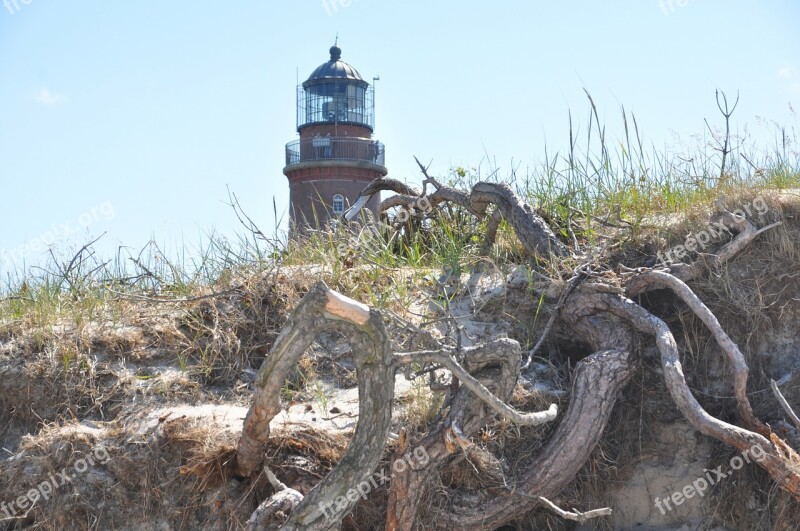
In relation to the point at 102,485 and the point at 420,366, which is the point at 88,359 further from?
the point at 420,366

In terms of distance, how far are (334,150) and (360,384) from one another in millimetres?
23866

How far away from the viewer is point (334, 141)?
26.8 metres

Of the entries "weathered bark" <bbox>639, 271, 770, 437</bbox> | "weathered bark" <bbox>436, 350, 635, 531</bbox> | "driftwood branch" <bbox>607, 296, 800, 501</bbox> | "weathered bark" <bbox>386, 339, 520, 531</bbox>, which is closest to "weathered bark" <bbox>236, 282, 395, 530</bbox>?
"weathered bark" <bbox>386, 339, 520, 531</bbox>

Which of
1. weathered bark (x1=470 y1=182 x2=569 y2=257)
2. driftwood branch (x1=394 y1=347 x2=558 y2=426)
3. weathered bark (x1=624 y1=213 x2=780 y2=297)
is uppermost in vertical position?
weathered bark (x1=470 y1=182 x2=569 y2=257)

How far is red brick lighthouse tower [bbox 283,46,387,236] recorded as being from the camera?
26.7 meters

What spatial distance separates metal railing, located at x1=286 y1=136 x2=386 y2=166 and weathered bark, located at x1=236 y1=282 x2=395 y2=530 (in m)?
23.1

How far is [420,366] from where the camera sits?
4312 millimetres

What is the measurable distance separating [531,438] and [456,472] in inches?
18.4

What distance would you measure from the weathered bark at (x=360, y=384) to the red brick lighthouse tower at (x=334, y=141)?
23.1 m

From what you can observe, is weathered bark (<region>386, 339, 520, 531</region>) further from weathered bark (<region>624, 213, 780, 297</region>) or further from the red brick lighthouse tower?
the red brick lighthouse tower

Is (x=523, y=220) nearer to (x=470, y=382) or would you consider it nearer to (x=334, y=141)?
(x=470, y=382)

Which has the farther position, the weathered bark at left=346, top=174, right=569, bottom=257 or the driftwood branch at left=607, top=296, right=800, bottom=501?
the weathered bark at left=346, top=174, right=569, bottom=257

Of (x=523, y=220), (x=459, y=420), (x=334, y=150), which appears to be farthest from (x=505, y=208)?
(x=334, y=150)

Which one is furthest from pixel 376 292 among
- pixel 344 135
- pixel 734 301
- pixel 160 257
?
pixel 344 135
